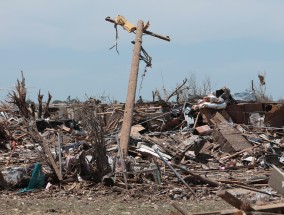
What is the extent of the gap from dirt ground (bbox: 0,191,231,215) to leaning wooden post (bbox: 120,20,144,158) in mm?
2974

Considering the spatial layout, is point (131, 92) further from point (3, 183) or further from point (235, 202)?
point (235, 202)

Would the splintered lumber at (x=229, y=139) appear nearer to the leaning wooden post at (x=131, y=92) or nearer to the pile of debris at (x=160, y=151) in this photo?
the pile of debris at (x=160, y=151)

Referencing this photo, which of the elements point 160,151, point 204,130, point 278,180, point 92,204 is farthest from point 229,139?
point 278,180

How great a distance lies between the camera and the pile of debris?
36.9 ft

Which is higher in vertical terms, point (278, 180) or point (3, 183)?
point (278, 180)

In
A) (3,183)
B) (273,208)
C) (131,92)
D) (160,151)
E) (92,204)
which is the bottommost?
(92,204)

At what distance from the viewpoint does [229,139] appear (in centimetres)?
1661

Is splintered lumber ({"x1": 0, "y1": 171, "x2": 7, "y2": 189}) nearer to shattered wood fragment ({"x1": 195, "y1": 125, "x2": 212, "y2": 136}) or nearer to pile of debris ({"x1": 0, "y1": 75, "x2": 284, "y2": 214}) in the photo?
pile of debris ({"x1": 0, "y1": 75, "x2": 284, "y2": 214})

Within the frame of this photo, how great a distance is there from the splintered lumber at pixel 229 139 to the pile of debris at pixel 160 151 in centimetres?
3

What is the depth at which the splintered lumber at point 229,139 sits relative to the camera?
1630cm

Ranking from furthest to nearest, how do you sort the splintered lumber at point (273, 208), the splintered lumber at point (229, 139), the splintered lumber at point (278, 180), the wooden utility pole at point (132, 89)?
the splintered lumber at point (229, 139) < the wooden utility pole at point (132, 89) < the splintered lumber at point (278, 180) < the splintered lumber at point (273, 208)

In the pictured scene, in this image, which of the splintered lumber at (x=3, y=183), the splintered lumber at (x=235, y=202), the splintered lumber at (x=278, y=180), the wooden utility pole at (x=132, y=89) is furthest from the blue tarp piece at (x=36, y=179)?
the splintered lumber at (x=235, y=202)

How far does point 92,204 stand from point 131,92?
5.77 m

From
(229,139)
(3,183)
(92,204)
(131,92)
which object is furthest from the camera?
(229,139)
